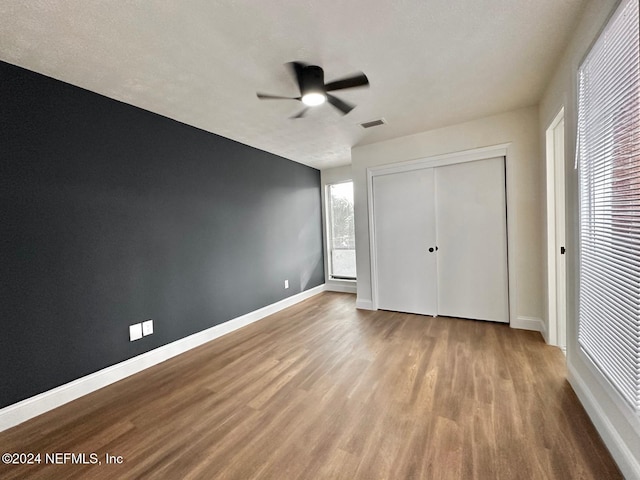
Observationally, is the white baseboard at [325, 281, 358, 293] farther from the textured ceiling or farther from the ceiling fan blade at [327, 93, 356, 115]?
the ceiling fan blade at [327, 93, 356, 115]

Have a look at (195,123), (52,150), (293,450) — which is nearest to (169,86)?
(195,123)

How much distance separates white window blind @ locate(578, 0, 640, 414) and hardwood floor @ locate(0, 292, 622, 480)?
0.53 m

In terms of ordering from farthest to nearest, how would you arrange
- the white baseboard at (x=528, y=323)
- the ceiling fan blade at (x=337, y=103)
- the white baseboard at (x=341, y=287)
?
the white baseboard at (x=341, y=287), the white baseboard at (x=528, y=323), the ceiling fan blade at (x=337, y=103)

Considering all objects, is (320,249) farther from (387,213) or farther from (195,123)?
(195,123)

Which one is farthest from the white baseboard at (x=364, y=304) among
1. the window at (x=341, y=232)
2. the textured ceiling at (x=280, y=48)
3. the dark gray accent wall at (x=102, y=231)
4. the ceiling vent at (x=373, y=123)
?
the textured ceiling at (x=280, y=48)

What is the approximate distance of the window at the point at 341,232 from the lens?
5.48m

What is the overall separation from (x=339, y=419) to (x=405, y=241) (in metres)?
2.68

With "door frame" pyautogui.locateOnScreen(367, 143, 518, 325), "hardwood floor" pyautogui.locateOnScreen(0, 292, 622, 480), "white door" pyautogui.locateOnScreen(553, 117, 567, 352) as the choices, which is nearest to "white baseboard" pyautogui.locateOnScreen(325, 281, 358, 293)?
"door frame" pyautogui.locateOnScreen(367, 143, 518, 325)

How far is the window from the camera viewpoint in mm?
5477

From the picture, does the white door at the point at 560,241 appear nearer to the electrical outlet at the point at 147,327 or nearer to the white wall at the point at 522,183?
the white wall at the point at 522,183

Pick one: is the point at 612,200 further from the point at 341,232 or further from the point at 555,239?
the point at 341,232

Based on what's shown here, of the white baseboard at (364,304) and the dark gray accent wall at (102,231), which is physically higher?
the dark gray accent wall at (102,231)

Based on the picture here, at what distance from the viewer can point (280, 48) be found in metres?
1.87

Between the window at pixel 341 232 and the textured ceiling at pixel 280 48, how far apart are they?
2.71 meters
